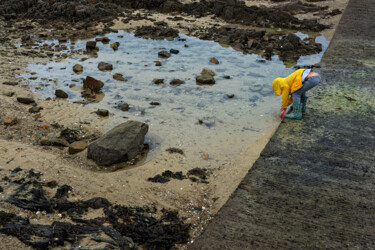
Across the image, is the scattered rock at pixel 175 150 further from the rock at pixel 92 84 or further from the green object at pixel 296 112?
the rock at pixel 92 84

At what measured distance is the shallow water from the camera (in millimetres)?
6129

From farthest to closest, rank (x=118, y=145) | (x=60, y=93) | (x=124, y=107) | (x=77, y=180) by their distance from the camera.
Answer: (x=60, y=93) → (x=124, y=107) → (x=118, y=145) → (x=77, y=180)

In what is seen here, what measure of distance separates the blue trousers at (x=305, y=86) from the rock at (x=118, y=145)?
2.78 meters

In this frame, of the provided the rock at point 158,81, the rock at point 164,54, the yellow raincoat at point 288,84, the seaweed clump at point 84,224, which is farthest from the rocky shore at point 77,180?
the rock at point 164,54

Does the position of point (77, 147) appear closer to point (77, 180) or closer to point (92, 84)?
point (77, 180)

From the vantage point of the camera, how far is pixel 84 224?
12.1ft

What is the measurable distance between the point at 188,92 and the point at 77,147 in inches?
128

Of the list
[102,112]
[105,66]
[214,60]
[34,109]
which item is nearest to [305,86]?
[102,112]

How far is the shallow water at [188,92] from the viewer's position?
20.1 ft

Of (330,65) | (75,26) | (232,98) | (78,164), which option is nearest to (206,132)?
(232,98)

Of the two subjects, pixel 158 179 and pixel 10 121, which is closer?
pixel 158 179

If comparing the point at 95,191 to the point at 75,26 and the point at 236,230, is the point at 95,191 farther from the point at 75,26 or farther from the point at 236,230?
the point at 75,26

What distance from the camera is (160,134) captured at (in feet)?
Result: 20.4

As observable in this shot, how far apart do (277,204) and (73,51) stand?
334 inches
